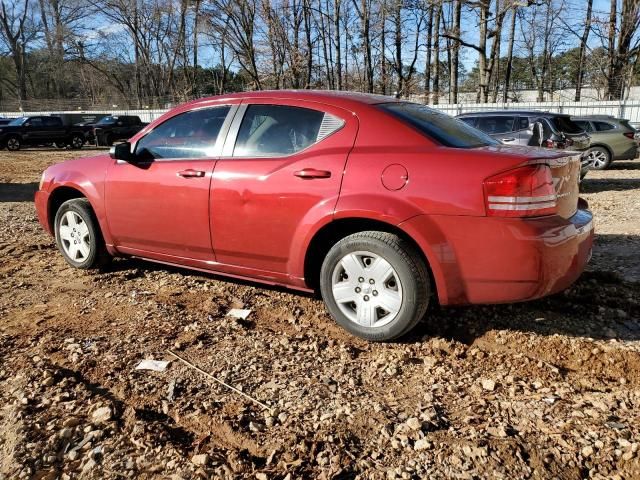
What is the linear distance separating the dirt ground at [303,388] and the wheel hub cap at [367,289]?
208mm

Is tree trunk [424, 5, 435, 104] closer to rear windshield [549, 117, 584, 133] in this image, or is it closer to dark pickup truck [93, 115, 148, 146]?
dark pickup truck [93, 115, 148, 146]

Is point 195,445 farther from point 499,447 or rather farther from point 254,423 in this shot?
point 499,447

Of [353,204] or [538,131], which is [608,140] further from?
[353,204]

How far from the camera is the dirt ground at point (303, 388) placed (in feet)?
7.23

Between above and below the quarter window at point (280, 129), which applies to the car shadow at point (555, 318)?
below

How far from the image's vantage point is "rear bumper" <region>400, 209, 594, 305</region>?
2.86 meters

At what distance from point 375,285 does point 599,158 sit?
13.3 m

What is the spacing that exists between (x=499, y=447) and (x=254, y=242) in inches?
81.2

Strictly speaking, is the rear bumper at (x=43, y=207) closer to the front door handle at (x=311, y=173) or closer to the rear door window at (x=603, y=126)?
the front door handle at (x=311, y=173)

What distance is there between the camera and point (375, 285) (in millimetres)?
3240

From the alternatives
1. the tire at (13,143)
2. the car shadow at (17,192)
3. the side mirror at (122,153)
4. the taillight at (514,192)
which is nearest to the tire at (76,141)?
the tire at (13,143)

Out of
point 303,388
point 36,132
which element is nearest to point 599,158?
point 303,388

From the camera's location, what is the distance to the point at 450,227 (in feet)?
9.69

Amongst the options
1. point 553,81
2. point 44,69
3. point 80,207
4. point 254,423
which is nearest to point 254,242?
point 254,423
